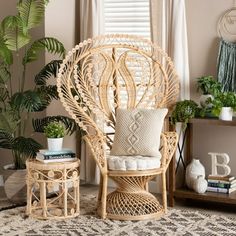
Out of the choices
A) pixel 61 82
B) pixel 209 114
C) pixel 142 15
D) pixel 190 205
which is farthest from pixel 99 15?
pixel 190 205

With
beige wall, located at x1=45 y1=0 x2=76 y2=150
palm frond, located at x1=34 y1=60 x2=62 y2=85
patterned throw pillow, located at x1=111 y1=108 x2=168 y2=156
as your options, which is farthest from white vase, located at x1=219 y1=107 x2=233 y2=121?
beige wall, located at x1=45 y1=0 x2=76 y2=150

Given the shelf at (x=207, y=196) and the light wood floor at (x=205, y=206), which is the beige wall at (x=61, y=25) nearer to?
the light wood floor at (x=205, y=206)

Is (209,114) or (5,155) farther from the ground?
(209,114)

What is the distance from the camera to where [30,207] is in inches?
174

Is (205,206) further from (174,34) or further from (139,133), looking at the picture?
(174,34)

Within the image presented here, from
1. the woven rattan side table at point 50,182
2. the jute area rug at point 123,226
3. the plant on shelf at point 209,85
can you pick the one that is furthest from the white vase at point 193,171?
the woven rattan side table at point 50,182

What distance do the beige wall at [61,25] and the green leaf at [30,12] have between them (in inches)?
11.8

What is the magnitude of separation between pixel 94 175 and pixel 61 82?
A: 1.29 metres

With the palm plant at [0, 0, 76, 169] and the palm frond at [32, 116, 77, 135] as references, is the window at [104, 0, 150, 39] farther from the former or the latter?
the palm frond at [32, 116, 77, 135]

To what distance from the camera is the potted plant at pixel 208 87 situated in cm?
467

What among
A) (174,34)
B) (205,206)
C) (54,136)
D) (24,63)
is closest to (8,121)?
(24,63)

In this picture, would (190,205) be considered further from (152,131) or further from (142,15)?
(142,15)

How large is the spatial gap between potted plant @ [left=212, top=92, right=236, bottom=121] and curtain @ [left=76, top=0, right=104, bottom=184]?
149 centimetres

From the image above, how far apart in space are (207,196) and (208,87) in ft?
3.04
